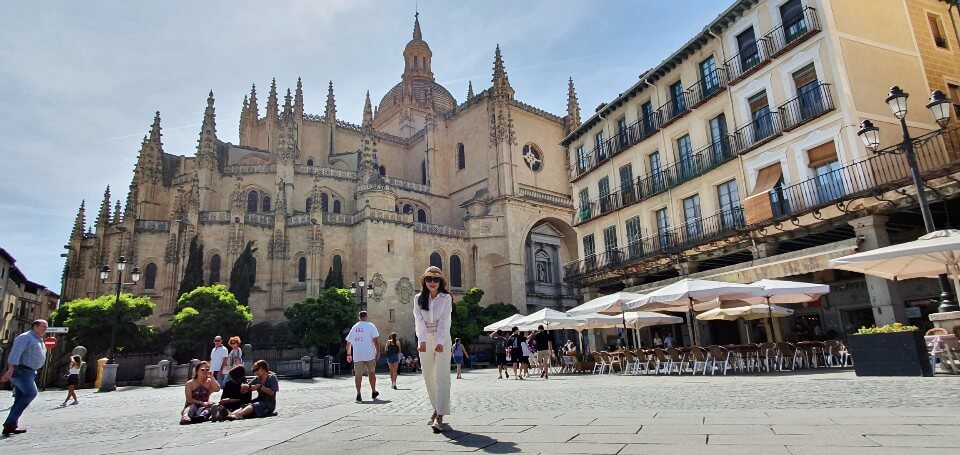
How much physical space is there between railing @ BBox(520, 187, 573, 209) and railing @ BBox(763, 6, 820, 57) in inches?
1022

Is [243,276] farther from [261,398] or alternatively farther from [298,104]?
[261,398]

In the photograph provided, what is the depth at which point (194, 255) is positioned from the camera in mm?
33031

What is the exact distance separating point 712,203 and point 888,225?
195 inches

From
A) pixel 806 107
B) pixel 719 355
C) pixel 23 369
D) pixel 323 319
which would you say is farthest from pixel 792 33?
pixel 323 319

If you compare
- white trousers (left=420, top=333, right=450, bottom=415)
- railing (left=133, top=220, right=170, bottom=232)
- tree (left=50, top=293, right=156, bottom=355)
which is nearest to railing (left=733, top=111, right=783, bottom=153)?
white trousers (left=420, top=333, right=450, bottom=415)

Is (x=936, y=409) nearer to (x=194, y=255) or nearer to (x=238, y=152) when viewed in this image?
(x=194, y=255)

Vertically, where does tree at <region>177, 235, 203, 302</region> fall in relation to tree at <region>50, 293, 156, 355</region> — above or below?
above

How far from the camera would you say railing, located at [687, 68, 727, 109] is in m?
19.1

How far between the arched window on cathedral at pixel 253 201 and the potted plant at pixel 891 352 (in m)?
37.2

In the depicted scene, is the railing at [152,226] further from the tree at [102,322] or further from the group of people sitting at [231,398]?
the group of people sitting at [231,398]

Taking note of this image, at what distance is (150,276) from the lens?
33375 mm

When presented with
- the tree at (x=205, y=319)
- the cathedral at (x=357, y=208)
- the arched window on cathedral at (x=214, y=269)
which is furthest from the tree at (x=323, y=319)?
the arched window on cathedral at (x=214, y=269)

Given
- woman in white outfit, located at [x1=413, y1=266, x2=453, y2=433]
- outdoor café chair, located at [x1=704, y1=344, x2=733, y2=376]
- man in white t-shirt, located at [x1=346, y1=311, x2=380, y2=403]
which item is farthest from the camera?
outdoor café chair, located at [x1=704, y1=344, x2=733, y2=376]

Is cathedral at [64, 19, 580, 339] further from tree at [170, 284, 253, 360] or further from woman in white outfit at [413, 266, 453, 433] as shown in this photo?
woman in white outfit at [413, 266, 453, 433]
